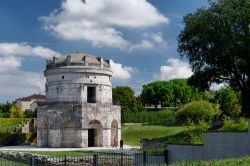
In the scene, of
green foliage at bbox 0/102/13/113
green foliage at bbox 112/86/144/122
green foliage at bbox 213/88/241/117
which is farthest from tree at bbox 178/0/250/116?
green foliage at bbox 0/102/13/113

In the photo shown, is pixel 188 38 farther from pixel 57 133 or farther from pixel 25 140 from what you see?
pixel 25 140

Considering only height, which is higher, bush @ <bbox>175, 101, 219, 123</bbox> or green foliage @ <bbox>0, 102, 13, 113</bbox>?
green foliage @ <bbox>0, 102, 13, 113</bbox>

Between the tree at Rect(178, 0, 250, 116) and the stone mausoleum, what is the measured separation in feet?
42.0

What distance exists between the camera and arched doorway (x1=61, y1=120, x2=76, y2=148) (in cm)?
4709

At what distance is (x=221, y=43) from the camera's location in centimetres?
3531

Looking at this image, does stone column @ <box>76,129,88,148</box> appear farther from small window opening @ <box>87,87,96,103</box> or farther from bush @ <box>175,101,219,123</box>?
bush @ <box>175,101,219,123</box>

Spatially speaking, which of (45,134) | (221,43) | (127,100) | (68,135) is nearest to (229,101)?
(127,100)

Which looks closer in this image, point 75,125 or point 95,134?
point 75,125

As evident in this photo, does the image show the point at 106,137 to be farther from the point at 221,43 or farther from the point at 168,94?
the point at 168,94

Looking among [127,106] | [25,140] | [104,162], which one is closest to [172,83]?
[127,106]

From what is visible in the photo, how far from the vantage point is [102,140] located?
47.7 m

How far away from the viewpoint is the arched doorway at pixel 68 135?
47094 millimetres

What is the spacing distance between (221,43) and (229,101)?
40127 mm

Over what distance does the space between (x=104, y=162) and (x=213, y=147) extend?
9083mm
